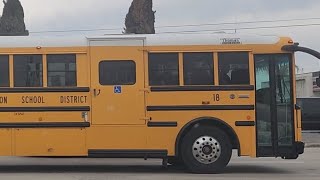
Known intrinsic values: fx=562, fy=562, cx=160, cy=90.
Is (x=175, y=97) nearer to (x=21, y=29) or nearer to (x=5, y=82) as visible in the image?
(x=5, y=82)

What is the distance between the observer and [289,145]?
11.8m

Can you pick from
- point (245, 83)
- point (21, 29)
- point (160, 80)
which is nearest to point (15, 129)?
point (160, 80)

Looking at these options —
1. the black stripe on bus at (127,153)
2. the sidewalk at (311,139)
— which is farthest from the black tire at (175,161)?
the sidewalk at (311,139)

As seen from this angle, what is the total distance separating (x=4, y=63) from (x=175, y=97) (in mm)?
3657

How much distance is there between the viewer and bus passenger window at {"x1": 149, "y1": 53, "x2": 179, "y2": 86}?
1183 centimetres

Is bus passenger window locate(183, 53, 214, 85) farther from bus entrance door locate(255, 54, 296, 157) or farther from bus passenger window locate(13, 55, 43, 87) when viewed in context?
bus passenger window locate(13, 55, 43, 87)

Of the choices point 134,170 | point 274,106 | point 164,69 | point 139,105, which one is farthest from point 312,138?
point 139,105

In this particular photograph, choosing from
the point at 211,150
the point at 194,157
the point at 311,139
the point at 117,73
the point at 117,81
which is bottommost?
the point at 311,139

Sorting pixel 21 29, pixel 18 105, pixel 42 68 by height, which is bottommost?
pixel 18 105

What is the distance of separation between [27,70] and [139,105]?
8.10ft

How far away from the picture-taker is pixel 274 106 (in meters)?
11.8

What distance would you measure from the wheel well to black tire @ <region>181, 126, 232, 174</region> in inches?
3.3

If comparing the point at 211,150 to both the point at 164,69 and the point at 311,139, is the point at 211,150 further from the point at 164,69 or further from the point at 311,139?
the point at 311,139

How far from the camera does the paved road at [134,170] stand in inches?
450
